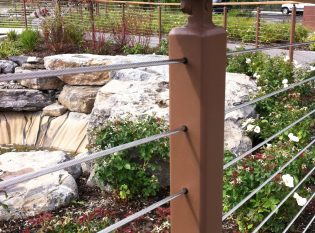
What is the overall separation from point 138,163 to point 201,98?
2917 mm

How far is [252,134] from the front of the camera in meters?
4.60

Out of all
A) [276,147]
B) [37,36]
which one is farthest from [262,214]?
[37,36]

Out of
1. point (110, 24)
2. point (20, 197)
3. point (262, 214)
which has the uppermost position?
point (110, 24)

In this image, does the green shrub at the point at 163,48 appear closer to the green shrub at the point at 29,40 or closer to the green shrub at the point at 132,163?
the green shrub at the point at 29,40

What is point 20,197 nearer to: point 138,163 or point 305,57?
point 138,163

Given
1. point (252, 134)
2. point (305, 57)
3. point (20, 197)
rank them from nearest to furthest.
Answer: point (20, 197) → point (252, 134) → point (305, 57)

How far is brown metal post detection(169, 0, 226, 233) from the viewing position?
44.8 inches

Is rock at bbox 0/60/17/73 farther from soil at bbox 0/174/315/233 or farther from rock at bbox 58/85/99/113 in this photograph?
soil at bbox 0/174/315/233

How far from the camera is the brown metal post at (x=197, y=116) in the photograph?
3.73ft

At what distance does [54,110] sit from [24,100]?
0.69 meters

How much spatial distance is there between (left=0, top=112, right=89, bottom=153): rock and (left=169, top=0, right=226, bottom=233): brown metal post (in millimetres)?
5998

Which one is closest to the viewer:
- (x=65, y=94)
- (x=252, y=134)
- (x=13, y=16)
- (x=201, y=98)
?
(x=201, y=98)

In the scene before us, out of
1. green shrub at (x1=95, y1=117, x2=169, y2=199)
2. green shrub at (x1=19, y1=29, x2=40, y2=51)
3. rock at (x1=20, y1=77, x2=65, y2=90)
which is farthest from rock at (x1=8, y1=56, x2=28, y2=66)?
green shrub at (x1=95, y1=117, x2=169, y2=199)

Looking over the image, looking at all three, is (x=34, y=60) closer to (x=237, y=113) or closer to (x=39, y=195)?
(x=237, y=113)
